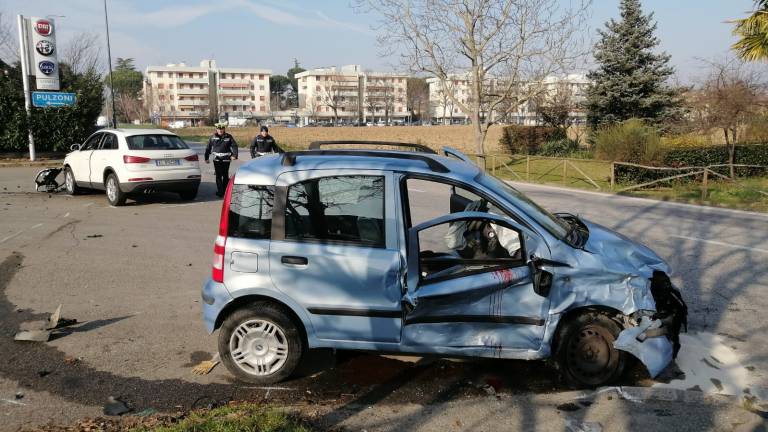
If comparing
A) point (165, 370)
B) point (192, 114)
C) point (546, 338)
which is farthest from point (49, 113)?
point (192, 114)

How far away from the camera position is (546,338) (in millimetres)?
4145

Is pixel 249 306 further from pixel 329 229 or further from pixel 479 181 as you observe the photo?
pixel 479 181

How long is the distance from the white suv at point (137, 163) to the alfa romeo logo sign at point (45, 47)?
15.0 m

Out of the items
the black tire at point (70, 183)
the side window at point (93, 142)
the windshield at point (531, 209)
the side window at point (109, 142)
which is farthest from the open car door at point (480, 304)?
the black tire at point (70, 183)

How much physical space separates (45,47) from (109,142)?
16.1m

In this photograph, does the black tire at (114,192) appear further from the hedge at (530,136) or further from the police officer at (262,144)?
the hedge at (530,136)

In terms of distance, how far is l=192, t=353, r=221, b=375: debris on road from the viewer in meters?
4.59

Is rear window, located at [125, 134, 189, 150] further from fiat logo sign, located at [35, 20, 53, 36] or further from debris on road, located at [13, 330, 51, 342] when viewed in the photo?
fiat logo sign, located at [35, 20, 53, 36]

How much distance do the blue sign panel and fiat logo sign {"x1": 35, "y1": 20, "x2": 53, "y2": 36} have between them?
8.66 feet

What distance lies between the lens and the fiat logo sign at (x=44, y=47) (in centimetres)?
2527

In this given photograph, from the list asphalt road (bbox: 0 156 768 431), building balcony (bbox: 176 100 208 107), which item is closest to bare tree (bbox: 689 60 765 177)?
asphalt road (bbox: 0 156 768 431)

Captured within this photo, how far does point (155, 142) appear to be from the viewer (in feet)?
42.1

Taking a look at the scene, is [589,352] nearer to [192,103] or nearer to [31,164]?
[31,164]

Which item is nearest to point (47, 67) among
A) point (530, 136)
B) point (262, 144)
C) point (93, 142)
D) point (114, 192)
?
point (93, 142)
